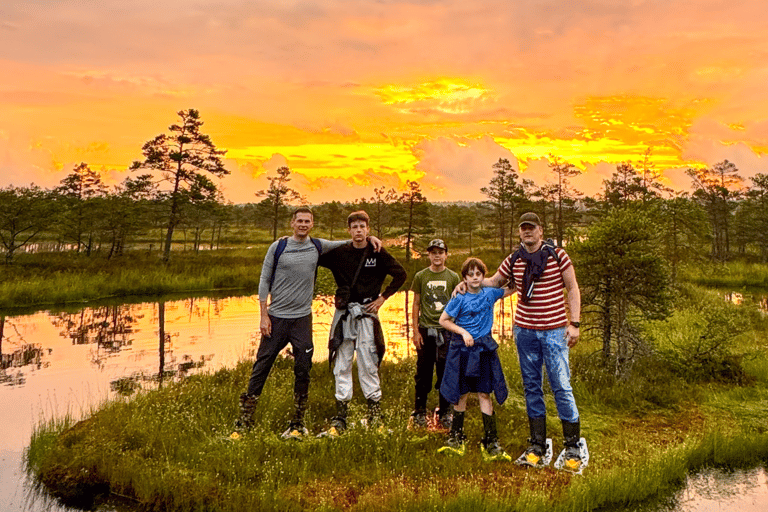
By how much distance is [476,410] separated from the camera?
7.45m

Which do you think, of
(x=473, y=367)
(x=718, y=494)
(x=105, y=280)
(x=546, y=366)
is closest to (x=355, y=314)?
(x=473, y=367)

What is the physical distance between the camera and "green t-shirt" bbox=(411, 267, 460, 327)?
6.57 m

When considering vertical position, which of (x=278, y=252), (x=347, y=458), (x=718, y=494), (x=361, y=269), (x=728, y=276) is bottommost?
(x=718, y=494)

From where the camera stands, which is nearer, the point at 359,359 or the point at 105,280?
the point at 359,359

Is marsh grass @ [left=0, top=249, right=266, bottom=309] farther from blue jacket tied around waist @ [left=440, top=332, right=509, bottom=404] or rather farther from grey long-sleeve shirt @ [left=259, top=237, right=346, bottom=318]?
blue jacket tied around waist @ [left=440, top=332, right=509, bottom=404]

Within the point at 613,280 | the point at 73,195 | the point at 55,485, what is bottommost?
the point at 55,485

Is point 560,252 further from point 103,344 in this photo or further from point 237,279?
point 237,279

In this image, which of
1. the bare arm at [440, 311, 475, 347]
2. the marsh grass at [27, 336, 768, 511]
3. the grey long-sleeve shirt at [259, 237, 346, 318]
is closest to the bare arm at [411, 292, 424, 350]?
the bare arm at [440, 311, 475, 347]

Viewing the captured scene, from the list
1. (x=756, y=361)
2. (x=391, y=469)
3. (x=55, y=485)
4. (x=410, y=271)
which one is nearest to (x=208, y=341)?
(x=55, y=485)

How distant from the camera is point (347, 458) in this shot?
18.7ft

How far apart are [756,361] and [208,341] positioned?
1352 cm

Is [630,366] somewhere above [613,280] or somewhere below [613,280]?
below

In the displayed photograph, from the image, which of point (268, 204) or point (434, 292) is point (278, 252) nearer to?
point (434, 292)

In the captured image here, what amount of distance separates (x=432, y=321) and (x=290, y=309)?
6.33 ft
